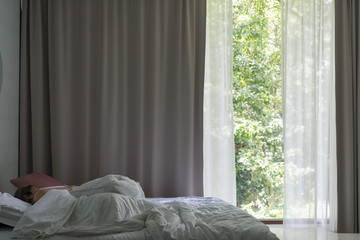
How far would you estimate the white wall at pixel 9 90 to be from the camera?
11.4ft

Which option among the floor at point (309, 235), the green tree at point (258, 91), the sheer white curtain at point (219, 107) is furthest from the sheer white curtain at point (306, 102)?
the green tree at point (258, 91)

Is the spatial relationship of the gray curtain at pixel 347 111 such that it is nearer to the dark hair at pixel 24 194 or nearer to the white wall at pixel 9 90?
the dark hair at pixel 24 194

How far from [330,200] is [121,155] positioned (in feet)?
6.88

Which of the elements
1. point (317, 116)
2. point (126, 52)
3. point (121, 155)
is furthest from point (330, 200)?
point (126, 52)

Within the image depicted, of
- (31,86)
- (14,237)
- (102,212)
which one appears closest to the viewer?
(14,237)

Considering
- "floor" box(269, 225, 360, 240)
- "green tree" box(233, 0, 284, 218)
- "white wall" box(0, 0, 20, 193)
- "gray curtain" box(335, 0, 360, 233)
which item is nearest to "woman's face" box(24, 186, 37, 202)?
"white wall" box(0, 0, 20, 193)

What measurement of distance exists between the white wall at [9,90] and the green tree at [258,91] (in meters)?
2.84

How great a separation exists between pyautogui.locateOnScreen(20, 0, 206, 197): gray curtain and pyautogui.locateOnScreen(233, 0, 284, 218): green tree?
1.73 metres

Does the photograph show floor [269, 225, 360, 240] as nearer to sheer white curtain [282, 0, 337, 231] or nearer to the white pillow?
sheer white curtain [282, 0, 337, 231]

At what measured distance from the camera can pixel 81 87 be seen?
12.9 feet

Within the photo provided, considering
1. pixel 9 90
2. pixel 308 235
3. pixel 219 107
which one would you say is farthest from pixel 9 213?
pixel 308 235

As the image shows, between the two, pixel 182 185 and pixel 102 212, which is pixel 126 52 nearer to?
pixel 182 185

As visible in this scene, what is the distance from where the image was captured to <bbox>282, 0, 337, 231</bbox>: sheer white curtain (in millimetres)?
4012

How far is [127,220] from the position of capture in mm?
2297
